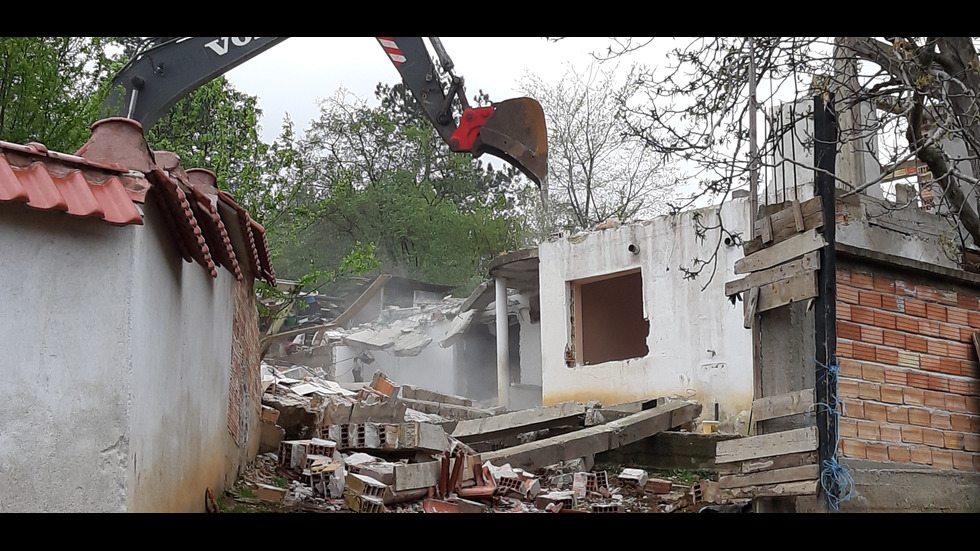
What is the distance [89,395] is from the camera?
4777 mm

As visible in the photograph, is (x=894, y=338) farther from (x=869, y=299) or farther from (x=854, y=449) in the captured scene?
(x=854, y=449)

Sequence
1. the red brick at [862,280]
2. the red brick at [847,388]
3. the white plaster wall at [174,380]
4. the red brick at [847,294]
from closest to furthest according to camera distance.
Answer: the white plaster wall at [174,380] → the red brick at [847,388] → the red brick at [847,294] → the red brick at [862,280]

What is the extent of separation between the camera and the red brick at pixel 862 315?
22.6ft

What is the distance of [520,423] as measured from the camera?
12.2 m

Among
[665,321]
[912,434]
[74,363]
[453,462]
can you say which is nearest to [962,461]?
[912,434]

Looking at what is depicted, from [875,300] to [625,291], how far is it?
13212mm

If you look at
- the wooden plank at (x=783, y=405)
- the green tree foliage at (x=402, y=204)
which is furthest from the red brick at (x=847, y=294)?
the green tree foliage at (x=402, y=204)

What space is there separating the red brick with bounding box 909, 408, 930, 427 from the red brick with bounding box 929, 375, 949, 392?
9.1 inches

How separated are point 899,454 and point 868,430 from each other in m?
0.40

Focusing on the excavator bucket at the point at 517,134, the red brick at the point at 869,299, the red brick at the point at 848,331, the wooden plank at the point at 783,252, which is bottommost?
the red brick at the point at 848,331

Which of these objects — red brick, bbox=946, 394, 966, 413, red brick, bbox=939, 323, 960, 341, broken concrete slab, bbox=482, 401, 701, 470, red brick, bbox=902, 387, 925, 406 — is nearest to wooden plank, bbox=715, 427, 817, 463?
red brick, bbox=902, 387, 925, 406

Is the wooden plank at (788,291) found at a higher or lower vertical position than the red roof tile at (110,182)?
lower

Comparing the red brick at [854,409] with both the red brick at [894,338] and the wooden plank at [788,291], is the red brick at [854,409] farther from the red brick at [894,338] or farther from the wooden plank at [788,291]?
the wooden plank at [788,291]

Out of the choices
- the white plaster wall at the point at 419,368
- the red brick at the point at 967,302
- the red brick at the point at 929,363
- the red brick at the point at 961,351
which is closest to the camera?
the red brick at the point at 929,363
